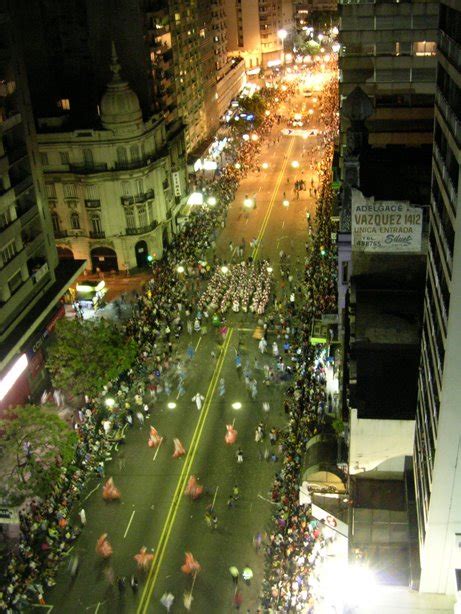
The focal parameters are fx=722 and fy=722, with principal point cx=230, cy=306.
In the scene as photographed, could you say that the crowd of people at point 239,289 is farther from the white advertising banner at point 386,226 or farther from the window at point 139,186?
the white advertising banner at point 386,226

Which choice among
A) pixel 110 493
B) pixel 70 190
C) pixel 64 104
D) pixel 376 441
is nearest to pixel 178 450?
pixel 110 493

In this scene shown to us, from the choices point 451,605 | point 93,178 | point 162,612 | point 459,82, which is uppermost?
point 459,82

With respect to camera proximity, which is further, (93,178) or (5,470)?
(93,178)

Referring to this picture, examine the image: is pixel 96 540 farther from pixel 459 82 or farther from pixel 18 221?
pixel 459 82

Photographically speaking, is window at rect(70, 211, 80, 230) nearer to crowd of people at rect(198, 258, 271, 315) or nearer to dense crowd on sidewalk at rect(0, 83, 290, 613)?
dense crowd on sidewalk at rect(0, 83, 290, 613)

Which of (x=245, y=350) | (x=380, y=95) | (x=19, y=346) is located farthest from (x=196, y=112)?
(x=19, y=346)

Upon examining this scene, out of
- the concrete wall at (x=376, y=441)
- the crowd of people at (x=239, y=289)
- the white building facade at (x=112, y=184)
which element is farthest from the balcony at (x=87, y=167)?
the concrete wall at (x=376, y=441)
